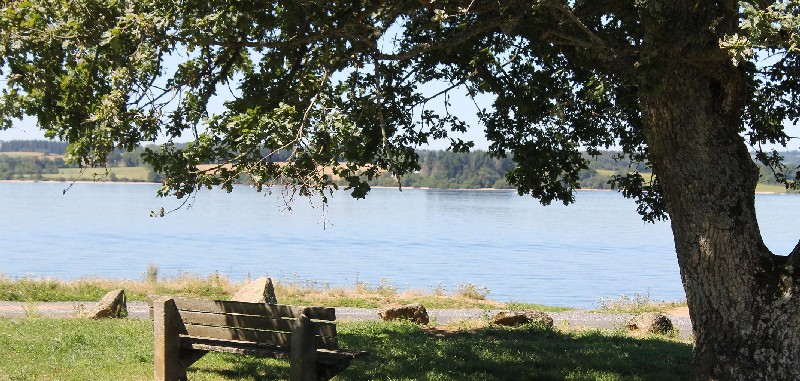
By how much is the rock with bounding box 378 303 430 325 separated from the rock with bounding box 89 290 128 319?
14.8 ft

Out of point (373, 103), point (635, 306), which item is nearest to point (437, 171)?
point (635, 306)

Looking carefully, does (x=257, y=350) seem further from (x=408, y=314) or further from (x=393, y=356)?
(x=408, y=314)

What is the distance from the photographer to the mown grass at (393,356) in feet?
31.0

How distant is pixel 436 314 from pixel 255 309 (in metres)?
10.5

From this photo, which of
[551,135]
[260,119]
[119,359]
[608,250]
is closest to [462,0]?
[260,119]

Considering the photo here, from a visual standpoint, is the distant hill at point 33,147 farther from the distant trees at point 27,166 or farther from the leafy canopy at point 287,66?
the leafy canopy at point 287,66

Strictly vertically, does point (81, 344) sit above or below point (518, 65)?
below

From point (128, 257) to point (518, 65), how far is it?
39121mm

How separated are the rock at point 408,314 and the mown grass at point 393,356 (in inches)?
65.8

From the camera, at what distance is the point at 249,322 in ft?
26.9

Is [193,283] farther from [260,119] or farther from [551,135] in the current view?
[260,119]

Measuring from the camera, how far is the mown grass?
9.44 m

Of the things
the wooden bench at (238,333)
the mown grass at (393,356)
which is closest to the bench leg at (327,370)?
the wooden bench at (238,333)

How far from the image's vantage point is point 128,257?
46.8 m
